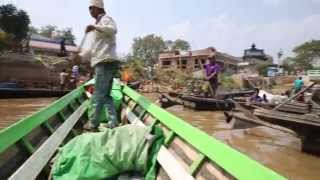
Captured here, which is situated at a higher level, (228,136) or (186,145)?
(186,145)

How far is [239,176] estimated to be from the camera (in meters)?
1.61

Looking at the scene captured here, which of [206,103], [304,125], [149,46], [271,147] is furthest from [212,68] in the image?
[149,46]

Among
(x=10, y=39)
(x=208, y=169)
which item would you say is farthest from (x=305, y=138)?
(x=10, y=39)

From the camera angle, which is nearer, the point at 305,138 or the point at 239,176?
the point at 239,176

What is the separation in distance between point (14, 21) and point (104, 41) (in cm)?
2815

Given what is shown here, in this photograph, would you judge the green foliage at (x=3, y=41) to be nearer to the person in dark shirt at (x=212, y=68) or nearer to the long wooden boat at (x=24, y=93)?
the long wooden boat at (x=24, y=93)

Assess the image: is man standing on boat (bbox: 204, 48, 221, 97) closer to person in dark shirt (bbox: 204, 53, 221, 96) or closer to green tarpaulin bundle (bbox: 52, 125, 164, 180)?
person in dark shirt (bbox: 204, 53, 221, 96)

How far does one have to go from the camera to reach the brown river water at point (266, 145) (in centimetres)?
606

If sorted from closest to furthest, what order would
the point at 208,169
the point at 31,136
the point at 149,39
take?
1. the point at 208,169
2. the point at 31,136
3. the point at 149,39

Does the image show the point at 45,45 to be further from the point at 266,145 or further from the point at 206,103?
the point at 266,145

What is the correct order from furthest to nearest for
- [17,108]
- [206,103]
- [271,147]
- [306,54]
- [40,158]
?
[306,54]
[206,103]
[17,108]
[271,147]
[40,158]

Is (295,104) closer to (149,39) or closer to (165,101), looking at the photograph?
(165,101)

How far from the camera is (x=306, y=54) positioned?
60.9 meters

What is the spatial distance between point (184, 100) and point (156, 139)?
12115mm
